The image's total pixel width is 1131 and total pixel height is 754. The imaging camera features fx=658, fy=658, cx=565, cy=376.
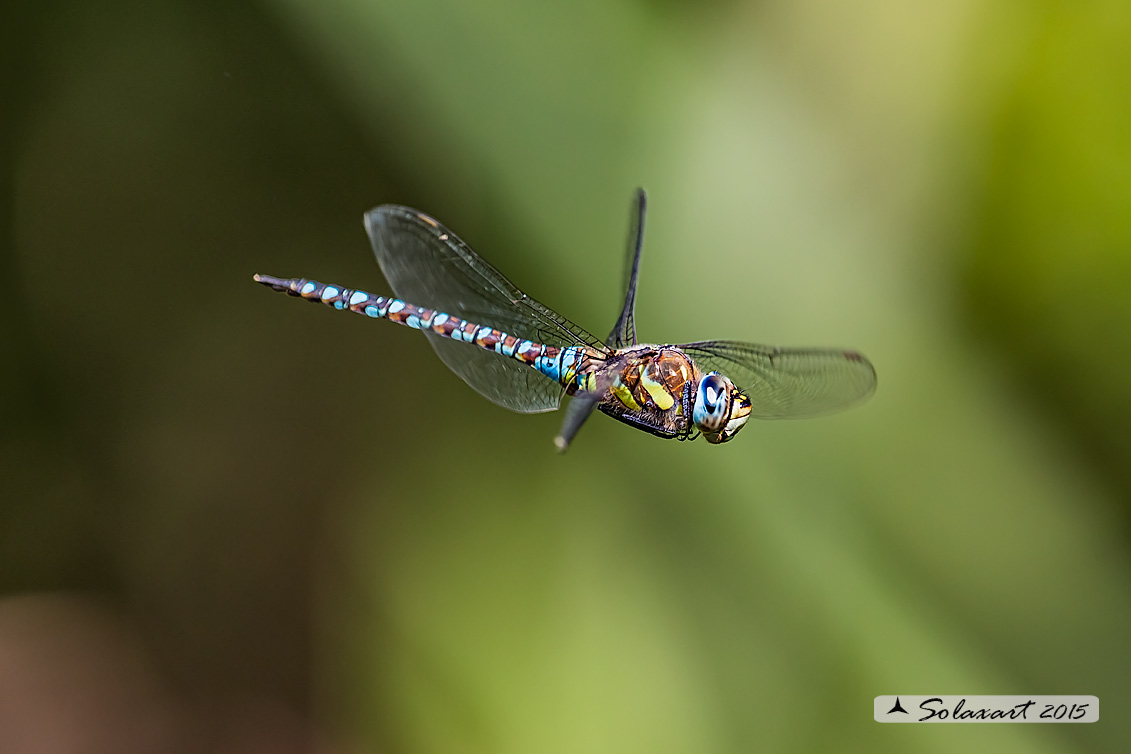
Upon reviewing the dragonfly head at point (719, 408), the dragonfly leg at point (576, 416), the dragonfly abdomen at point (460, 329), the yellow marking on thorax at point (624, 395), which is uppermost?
the dragonfly abdomen at point (460, 329)

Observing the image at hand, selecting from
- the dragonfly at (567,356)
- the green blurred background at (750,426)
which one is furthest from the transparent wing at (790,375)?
the green blurred background at (750,426)

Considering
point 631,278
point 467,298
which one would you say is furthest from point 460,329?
point 631,278

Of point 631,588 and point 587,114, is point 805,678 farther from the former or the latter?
point 587,114

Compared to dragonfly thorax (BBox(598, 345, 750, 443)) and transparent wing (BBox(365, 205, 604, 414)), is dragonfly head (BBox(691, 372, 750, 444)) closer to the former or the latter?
dragonfly thorax (BBox(598, 345, 750, 443))

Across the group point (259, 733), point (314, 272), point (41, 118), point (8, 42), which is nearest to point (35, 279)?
point (41, 118)

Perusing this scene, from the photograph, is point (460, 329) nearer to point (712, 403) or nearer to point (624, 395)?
point (624, 395)

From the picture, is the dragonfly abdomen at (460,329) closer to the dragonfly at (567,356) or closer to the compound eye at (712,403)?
the dragonfly at (567,356)
